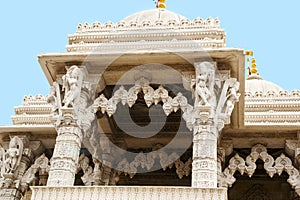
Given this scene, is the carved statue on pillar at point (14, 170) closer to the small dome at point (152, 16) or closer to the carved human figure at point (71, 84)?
the carved human figure at point (71, 84)

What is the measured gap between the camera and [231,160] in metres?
11.1

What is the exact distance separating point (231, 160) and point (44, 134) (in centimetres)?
432

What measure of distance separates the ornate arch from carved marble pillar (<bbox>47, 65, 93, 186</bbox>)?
312 cm

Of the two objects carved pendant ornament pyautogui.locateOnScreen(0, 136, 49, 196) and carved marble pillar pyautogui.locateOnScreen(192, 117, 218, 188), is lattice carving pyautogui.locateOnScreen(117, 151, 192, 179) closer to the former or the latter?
carved pendant ornament pyautogui.locateOnScreen(0, 136, 49, 196)

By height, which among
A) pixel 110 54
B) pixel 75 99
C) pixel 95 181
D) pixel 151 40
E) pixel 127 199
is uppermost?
pixel 151 40

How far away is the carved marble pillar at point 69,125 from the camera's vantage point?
918 cm

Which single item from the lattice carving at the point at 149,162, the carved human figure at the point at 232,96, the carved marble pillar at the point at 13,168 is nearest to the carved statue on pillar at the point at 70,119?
the lattice carving at the point at 149,162

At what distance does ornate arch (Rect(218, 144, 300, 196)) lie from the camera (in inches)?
422

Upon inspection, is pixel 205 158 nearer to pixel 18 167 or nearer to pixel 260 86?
pixel 18 167

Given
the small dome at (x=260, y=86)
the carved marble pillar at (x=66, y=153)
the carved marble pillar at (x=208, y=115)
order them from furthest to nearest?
1. the small dome at (x=260, y=86)
2. the carved marble pillar at (x=66, y=153)
3. the carved marble pillar at (x=208, y=115)

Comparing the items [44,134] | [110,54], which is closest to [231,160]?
[110,54]

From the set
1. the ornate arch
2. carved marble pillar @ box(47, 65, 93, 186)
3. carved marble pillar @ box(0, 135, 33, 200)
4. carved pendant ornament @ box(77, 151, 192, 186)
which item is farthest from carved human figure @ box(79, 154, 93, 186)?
the ornate arch

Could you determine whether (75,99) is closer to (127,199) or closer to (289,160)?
(127,199)

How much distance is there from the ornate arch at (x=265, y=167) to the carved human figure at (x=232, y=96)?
67.9 inches
